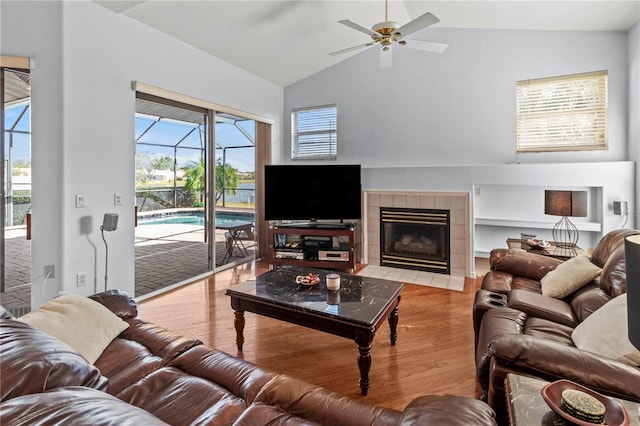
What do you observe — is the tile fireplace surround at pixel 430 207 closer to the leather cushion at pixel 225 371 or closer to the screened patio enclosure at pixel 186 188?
the screened patio enclosure at pixel 186 188

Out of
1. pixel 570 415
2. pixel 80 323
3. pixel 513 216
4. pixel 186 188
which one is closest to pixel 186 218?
pixel 186 188

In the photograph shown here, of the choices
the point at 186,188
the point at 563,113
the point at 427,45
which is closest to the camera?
the point at 427,45

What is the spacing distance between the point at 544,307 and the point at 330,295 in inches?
55.1

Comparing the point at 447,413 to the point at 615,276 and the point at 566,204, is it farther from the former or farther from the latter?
the point at 566,204

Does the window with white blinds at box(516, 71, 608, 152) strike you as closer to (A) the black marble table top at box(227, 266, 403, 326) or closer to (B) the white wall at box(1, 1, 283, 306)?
(A) the black marble table top at box(227, 266, 403, 326)

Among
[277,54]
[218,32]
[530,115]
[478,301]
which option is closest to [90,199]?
[218,32]

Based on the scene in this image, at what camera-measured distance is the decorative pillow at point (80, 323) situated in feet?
5.05

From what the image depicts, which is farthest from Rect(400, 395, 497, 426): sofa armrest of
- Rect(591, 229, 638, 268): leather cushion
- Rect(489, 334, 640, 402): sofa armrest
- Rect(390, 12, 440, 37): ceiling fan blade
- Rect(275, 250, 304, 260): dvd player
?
Rect(275, 250, 304, 260): dvd player

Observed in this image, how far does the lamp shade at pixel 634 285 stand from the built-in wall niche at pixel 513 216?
3812 millimetres

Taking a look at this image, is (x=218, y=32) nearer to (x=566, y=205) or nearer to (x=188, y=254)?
(x=188, y=254)

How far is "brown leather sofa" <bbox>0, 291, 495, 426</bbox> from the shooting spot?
2.31 ft

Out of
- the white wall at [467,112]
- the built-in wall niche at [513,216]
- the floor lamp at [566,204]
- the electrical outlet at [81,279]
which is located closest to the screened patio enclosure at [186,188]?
the electrical outlet at [81,279]

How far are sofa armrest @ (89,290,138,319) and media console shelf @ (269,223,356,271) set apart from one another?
2.77 metres

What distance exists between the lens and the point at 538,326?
6.40 ft
